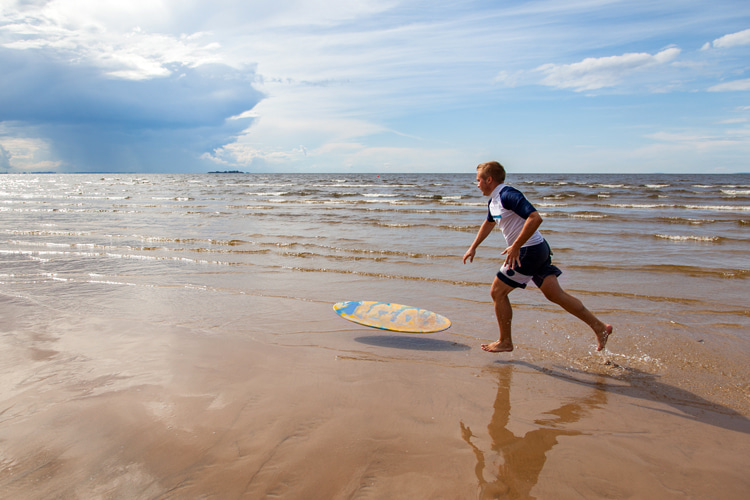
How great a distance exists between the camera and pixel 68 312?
5828 millimetres

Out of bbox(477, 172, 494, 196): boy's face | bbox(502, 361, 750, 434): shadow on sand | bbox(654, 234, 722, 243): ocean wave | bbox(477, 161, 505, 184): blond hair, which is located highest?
bbox(477, 161, 505, 184): blond hair

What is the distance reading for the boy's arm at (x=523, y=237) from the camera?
4.04m

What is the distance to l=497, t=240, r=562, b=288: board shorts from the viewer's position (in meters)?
4.34

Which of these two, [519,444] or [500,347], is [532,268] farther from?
[519,444]

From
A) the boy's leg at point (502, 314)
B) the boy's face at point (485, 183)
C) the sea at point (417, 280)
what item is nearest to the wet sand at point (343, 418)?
the boy's leg at point (502, 314)

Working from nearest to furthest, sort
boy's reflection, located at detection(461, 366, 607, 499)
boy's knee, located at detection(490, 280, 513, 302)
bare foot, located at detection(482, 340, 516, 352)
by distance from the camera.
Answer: boy's reflection, located at detection(461, 366, 607, 499)
boy's knee, located at detection(490, 280, 513, 302)
bare foot, located at detection(482, 340, 516, 352)

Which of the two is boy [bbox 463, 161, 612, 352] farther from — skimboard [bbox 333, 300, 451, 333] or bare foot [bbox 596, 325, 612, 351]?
skimboard [bbox 333, 300, 451, 333]

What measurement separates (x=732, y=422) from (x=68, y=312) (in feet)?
24.2

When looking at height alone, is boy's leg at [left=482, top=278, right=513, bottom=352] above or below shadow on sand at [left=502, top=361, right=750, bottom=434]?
above

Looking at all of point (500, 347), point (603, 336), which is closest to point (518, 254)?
point (500, 347)

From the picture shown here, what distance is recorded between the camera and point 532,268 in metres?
4.38

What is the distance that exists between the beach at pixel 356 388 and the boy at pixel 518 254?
0.62 metres

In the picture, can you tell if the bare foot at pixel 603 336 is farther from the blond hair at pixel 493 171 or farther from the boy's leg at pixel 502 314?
the blond hair at pixel 493 171

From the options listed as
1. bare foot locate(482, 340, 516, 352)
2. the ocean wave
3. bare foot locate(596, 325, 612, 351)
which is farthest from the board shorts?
the ocean wave
